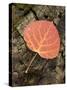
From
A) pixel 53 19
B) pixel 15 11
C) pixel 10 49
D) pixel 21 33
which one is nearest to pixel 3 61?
pixel 10 49

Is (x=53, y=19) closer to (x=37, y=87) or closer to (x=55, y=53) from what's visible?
(x=55, y=53)

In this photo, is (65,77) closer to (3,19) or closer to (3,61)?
(3,61)

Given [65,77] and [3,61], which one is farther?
[65,77]

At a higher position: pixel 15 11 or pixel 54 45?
pixel 15 11

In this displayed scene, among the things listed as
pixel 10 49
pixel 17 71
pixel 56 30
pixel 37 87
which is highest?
pixel 56 30

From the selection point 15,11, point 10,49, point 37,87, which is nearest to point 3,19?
point 15,11

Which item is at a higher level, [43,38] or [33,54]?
[43,38]
